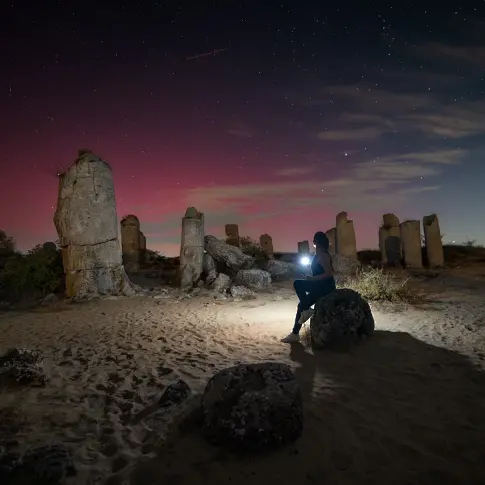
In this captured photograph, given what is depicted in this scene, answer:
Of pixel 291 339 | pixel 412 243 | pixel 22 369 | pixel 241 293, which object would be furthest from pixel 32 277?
pixel 412 243

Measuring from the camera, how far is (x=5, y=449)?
2.74 m

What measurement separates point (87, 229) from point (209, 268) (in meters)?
5.11

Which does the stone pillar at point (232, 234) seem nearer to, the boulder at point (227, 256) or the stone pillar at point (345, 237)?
the boulder at point (227, 256)

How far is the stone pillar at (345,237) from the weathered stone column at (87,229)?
1045 centimetres

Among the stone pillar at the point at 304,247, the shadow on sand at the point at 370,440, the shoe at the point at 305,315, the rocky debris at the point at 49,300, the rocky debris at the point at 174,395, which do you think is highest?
the stone pillar at the point at 304,247

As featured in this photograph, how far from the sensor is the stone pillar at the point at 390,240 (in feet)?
56.3

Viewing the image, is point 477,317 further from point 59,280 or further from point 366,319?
point 59,280

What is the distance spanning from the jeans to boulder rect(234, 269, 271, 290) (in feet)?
22.3

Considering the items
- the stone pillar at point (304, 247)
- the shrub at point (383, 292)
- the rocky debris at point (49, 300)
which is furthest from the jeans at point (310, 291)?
the stone pillar at point (304, 247)

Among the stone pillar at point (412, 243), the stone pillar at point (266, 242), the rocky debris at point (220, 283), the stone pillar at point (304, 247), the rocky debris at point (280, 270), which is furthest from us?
the stone pillar at point (304, 247)

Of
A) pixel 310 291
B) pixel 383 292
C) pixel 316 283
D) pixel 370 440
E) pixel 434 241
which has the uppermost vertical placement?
pixel 434 241

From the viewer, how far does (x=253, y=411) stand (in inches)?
112

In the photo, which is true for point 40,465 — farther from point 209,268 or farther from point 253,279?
point 209,268

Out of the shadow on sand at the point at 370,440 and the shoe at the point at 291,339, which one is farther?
the shoe at the point at 291,339
